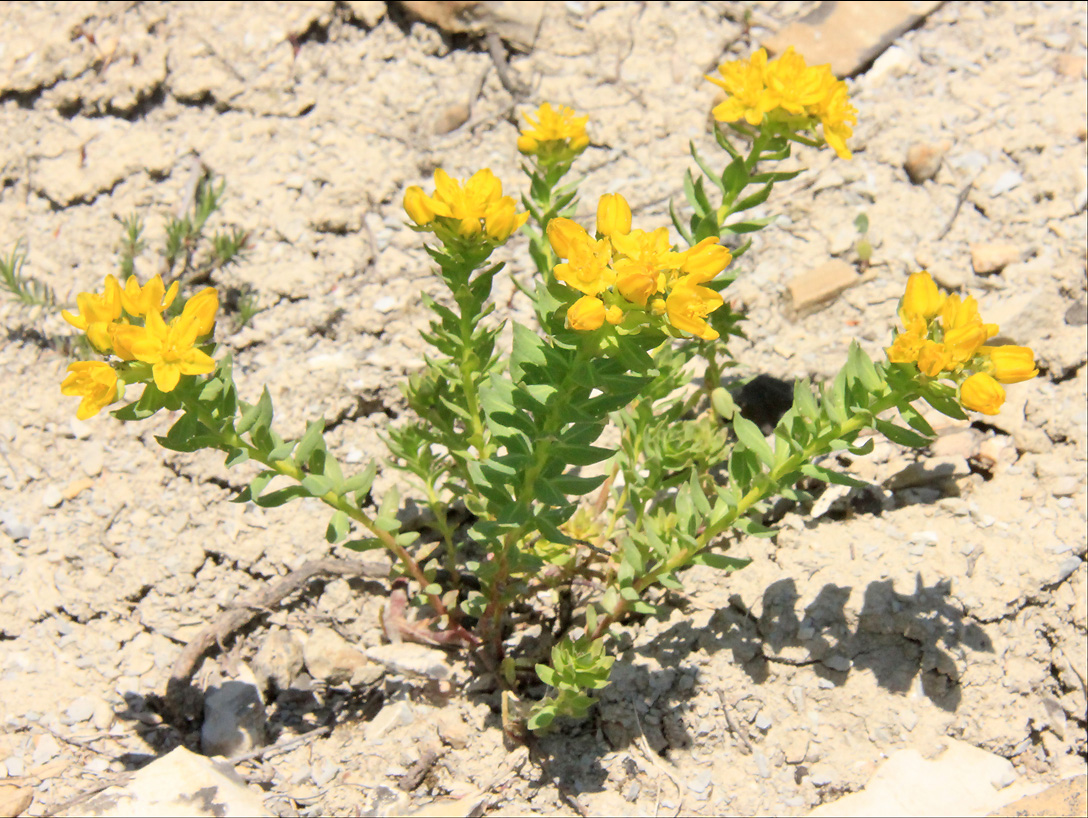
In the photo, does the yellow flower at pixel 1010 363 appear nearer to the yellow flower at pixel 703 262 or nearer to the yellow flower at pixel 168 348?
the yellow flower at pixel 703 262

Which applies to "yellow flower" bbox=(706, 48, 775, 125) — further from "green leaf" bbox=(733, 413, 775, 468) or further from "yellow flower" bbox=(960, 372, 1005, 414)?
"yellow flower" bbox=(960, 372, 1005, 414)

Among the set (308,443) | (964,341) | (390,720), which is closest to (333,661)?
A: (390,720)

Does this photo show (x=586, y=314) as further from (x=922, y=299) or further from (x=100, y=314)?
(x=100, y=314)

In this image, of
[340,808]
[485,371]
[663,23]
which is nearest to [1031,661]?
[485,371]

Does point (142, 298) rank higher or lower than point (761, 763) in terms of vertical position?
higher

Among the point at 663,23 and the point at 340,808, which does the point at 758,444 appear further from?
the point at 663,23

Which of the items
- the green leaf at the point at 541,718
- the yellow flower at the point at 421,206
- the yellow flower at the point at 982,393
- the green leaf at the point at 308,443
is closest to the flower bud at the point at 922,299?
the yellow flower at the point at 982,393

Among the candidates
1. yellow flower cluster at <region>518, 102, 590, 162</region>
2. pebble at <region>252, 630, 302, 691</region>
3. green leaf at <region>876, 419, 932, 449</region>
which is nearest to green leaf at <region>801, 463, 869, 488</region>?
green leaf at <region>876, 419, 932, 449</region>
